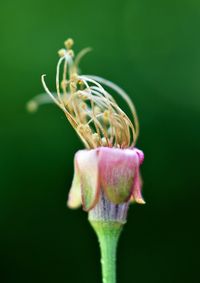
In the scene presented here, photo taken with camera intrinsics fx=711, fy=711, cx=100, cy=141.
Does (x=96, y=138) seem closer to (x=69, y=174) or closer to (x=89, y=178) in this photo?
(x=89, y=178)

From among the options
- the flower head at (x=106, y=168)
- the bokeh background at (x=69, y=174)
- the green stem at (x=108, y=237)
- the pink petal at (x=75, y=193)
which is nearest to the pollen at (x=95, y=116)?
the flower head at (x=106, y=168)

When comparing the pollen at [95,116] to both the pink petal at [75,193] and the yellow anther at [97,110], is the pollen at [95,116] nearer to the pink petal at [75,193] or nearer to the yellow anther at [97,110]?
the yellow anther at [97,110]

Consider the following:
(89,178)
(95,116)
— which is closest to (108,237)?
(89,178)

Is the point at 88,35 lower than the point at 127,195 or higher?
higher

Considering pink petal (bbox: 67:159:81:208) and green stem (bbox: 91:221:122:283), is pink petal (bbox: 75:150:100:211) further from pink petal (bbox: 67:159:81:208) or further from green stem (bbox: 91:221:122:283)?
green stem (bbox: 91:221:122:283)
